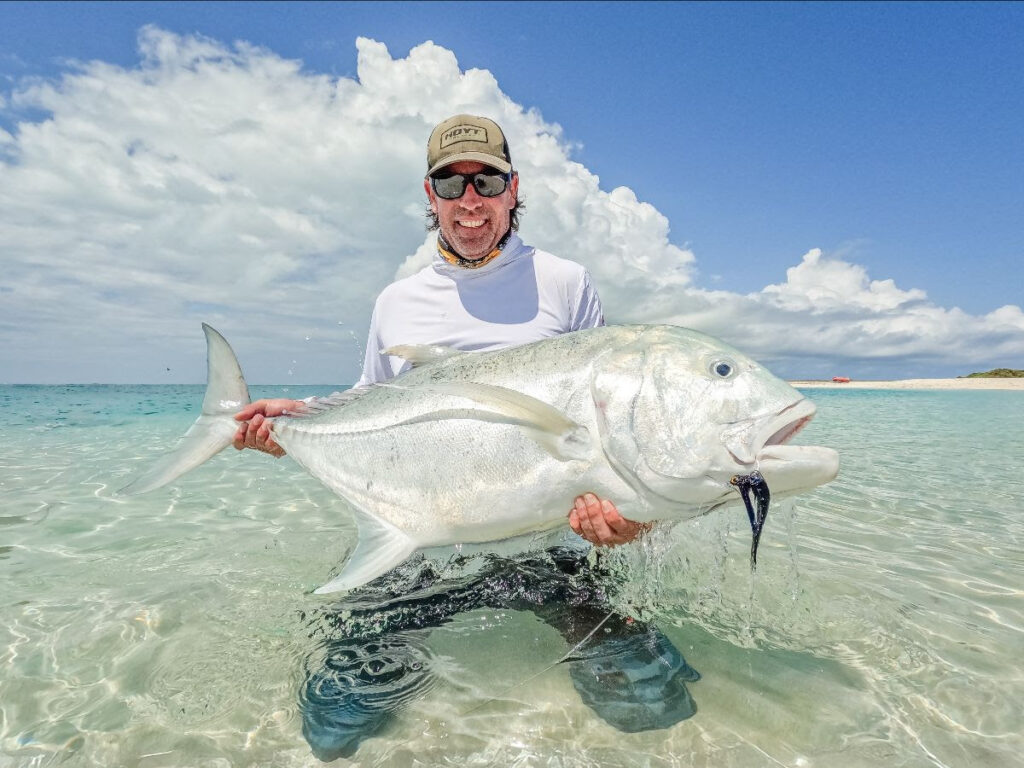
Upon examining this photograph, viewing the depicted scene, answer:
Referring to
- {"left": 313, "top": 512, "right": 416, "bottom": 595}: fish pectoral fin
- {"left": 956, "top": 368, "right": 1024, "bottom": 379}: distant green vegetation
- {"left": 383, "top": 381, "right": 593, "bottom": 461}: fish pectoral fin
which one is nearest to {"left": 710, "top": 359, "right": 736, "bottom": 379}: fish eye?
{"left": 383, "top": 381, "right": 593, "bottom": 461}: fish pectoral fin

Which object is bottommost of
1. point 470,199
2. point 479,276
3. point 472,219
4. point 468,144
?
A: point 479,276

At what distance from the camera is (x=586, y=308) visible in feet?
11.5

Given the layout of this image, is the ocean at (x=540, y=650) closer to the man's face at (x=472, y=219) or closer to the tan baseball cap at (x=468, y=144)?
the man's face at (x=472, y=219)

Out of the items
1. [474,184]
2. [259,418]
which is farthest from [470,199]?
[259,418]

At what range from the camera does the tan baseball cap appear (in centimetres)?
329

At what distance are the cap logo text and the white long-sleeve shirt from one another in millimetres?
597

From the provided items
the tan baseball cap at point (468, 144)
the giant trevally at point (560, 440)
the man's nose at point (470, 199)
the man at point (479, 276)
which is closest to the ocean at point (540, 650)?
the giant trevally at point (560, 440)

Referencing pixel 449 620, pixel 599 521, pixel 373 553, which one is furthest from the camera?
pixel 449 620

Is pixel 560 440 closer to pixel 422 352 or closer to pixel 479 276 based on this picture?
pixel 422 352

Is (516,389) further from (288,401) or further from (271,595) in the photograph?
(271,595)

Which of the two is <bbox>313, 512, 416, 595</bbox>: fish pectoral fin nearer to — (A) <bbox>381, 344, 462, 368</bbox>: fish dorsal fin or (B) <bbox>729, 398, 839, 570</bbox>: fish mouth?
(A) <bbox>381, 344, 462, 368</bbox>: fish dorsal fin

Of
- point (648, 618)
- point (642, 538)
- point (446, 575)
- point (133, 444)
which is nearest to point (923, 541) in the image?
point (648, 618)

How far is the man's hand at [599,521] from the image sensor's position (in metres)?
2.07

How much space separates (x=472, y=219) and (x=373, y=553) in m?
1.96
